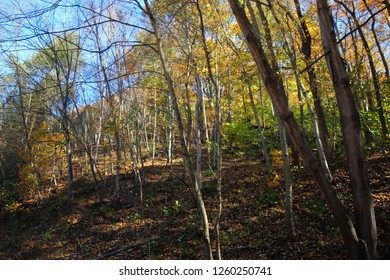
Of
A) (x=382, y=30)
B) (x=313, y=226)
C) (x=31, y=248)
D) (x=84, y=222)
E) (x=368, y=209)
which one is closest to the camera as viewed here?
(x=368, y=209)

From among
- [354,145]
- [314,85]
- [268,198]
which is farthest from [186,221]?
[354,145]

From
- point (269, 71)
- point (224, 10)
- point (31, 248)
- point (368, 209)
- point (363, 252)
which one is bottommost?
point (31, 248)

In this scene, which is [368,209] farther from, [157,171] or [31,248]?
[157,171]

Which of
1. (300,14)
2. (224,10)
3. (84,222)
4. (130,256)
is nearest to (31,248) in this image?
(84,222)

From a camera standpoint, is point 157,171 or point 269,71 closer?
point 269,71

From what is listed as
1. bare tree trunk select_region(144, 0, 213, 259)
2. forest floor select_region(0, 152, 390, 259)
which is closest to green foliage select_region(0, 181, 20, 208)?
forest floor select_region(0, 152, 390, 259)

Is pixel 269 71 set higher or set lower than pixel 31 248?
higher

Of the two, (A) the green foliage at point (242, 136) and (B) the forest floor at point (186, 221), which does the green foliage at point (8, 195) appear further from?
(A) the green foliage at point (242, 136)

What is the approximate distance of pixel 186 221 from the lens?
689cm

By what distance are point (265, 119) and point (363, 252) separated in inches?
467

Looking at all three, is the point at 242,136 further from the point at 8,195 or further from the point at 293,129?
the point at 8,195

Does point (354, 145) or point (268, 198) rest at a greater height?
point (354, 145)

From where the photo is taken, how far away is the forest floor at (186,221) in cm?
457

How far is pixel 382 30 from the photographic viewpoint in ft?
35.2
